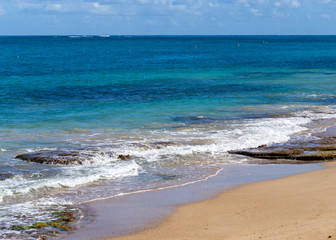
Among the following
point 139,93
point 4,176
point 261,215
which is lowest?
point 4,176

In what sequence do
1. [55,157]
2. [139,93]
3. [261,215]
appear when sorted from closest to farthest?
[261,215], [55,157], [139,93]

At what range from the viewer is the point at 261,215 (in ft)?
36.5

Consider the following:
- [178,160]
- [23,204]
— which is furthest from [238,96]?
[23,204]

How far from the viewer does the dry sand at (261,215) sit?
32.3 ft

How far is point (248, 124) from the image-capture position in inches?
971

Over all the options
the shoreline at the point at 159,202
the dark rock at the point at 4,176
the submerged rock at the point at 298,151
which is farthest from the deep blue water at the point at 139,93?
the shoreline at the point at 159,202

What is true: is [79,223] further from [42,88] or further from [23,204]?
[42,88]

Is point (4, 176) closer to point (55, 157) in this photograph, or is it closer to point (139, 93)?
point (55, 157)

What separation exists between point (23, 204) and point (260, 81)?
36.8 meters

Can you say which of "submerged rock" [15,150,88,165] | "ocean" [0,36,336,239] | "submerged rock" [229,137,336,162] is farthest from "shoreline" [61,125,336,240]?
"submerged rock" [15,150,88,165]

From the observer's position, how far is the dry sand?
32.3ft

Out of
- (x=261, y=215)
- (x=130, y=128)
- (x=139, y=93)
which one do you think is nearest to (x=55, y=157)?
(x=130, y=128)

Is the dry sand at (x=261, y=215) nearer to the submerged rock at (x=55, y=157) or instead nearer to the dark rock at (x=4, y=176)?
the submerged rock at (x=55, y=157)

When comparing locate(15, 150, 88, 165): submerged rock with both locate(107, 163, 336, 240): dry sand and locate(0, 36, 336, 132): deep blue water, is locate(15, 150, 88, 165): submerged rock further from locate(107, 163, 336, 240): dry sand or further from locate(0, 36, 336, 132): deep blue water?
locate(0, 36, 336, 132): deep blue water
